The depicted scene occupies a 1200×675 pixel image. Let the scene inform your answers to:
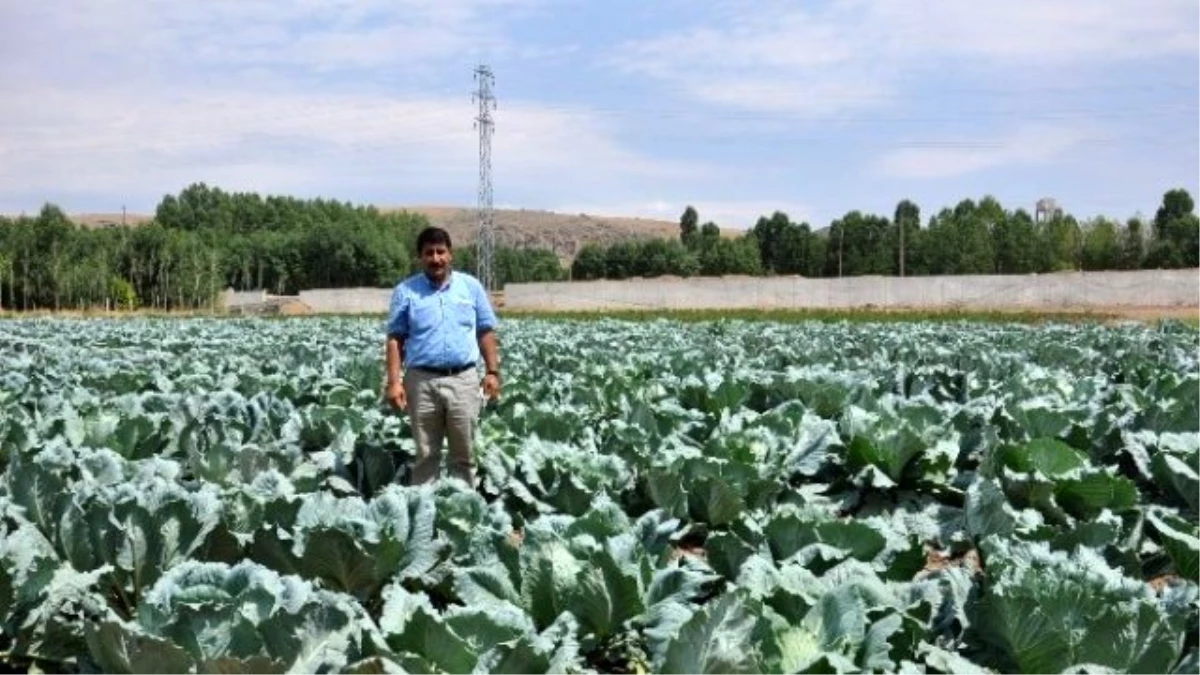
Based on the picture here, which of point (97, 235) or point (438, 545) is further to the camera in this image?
point (97, 235)

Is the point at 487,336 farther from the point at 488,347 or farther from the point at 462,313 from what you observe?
the point at 462,313

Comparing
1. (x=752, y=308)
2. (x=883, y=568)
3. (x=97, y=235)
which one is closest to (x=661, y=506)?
(x=883, y=568)

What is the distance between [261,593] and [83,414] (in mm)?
5271

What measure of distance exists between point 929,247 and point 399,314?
295 ft

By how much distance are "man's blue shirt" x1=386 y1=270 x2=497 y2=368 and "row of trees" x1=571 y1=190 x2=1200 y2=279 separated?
8134 cm

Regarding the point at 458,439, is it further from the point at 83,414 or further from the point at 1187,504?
the point at 1187,504

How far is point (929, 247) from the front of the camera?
92562 mm

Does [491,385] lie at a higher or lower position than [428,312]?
lower

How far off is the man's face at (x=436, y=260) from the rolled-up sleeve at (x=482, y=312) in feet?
0.70

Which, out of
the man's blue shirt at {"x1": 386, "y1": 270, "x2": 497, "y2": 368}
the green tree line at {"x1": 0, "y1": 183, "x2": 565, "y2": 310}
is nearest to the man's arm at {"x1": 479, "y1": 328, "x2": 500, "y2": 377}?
the man's blue shirt at {"x1": 386, "y1": 270, "x2": 497, "y2": 368}

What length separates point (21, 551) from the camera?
398 centimetres

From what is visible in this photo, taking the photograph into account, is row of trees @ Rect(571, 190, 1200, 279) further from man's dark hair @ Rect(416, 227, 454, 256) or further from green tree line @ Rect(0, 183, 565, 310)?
man's dark hair @ Rect(416, 227, 454, 256)

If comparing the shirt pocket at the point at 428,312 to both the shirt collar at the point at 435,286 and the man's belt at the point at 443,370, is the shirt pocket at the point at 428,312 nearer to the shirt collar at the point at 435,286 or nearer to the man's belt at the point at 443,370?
the shirt collar at the point at 435,286

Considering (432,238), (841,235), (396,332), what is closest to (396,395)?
(396,332)
